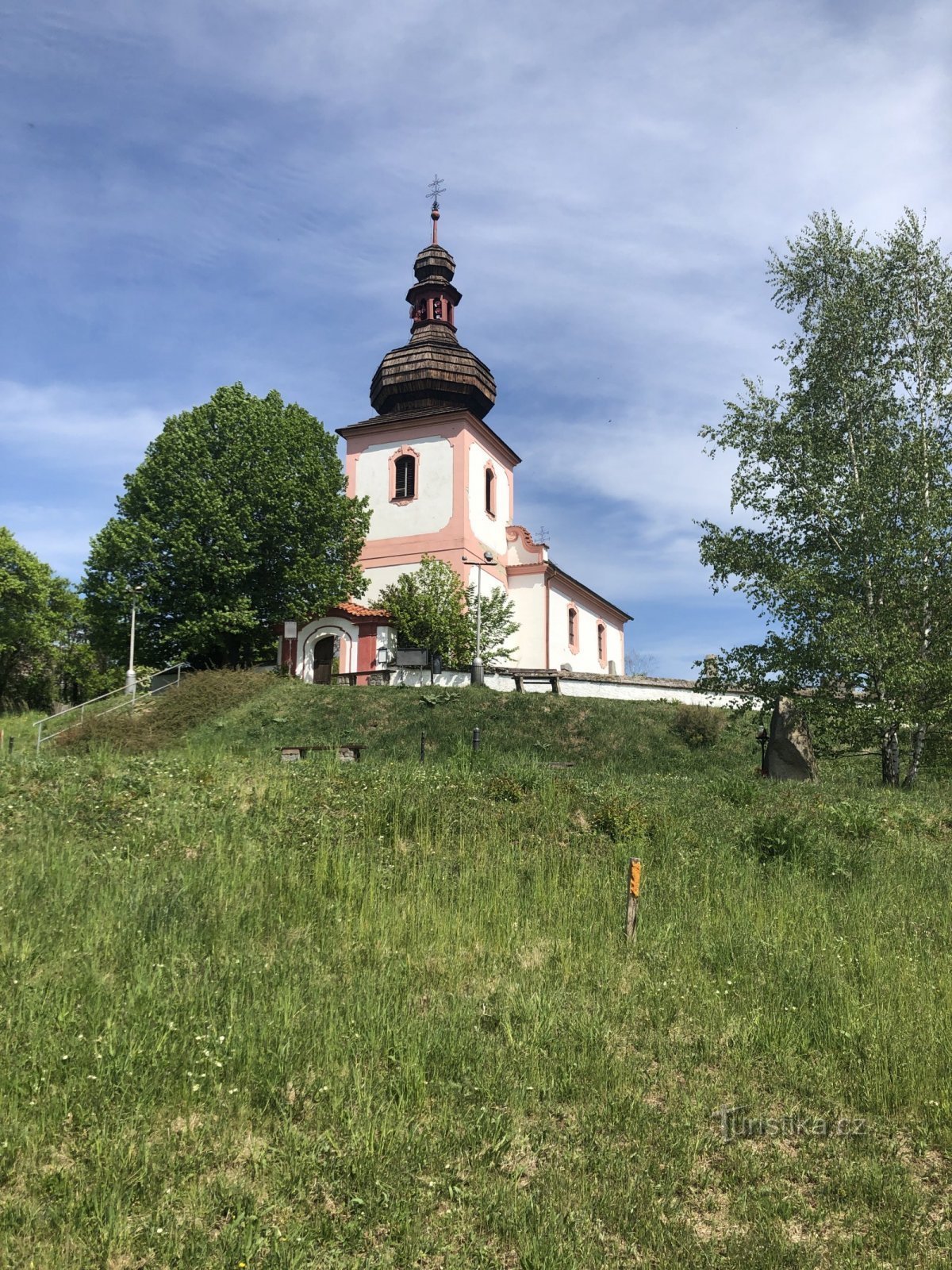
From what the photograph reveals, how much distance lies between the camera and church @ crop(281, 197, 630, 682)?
109ft

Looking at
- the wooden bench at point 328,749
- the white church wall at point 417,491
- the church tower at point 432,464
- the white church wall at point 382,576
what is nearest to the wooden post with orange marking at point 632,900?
the wooden bench at point 328,749

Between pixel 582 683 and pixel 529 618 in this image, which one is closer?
pixel 582 683

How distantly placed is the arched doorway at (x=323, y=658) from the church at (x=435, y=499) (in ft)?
0.14

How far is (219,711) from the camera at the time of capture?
2425 centimetres

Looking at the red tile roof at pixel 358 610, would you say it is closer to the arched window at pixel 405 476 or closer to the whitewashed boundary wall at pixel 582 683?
the whitewashed boundary wall at pixel 582 683

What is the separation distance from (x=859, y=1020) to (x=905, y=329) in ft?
56.5

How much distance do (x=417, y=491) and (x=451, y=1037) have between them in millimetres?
32959

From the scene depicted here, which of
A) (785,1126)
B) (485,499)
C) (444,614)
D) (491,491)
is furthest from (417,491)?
(785,1126)

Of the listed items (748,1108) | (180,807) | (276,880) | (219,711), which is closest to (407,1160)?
(748,1108)

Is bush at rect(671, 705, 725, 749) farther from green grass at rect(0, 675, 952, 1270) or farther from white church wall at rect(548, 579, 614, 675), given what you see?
green grass at rect(0, 675, 952, 1270)

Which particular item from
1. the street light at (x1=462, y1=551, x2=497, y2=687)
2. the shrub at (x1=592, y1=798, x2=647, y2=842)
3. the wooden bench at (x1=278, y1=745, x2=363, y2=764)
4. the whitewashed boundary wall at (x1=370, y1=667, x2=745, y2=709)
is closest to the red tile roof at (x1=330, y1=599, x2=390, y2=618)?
the street light at (x1=462, y1=551, x2=497, y2=687)

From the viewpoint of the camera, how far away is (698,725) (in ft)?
79.6

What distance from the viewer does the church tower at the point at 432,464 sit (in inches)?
1422

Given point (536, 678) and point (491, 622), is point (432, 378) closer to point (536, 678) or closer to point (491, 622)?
point (491, 622)
